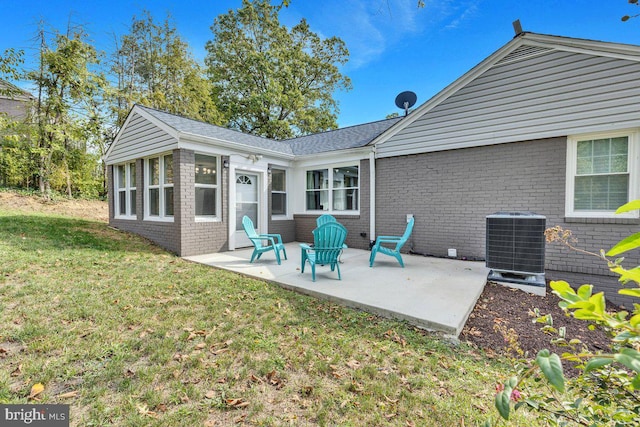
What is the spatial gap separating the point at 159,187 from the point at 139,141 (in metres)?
1.63

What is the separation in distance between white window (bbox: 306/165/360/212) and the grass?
16.0 ft

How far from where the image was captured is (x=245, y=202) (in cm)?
862

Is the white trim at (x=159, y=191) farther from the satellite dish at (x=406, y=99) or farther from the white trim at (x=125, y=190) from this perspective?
the satellite dish at (x=406, y=99)

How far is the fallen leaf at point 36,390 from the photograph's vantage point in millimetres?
2237

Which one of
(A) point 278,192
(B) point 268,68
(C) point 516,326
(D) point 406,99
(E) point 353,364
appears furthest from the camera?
(B) point 268,68

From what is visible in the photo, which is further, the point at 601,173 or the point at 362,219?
the point at 362,219

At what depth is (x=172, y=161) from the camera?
7.46 metres

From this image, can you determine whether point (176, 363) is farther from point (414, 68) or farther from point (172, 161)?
point (414, 68)

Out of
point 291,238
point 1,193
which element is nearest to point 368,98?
point 291,238

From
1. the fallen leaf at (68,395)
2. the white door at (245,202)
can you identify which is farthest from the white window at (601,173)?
the fallen leaf at (68,395)

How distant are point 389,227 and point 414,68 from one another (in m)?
6.19

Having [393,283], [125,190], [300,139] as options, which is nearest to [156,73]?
[300,139]

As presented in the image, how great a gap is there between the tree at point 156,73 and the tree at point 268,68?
6.61 feet

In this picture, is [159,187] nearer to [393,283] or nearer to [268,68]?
[393,283]
